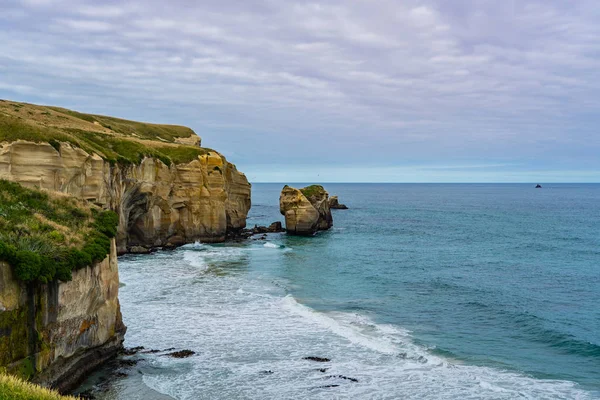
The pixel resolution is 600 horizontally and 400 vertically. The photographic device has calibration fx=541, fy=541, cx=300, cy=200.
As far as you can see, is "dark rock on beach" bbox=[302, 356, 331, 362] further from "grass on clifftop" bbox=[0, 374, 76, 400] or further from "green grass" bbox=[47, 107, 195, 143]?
"green grass" bbox=[47, 107, 195, 143]

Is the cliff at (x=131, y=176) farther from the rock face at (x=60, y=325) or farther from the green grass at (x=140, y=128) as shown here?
the rock face at (x=60, y=325)

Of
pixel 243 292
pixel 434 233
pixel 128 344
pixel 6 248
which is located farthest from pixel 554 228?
pixel 6 248

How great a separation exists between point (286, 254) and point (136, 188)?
1681 centimetres

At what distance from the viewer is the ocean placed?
841 inches

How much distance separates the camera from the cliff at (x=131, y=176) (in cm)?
4200

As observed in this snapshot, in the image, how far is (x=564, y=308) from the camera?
3347 centimetres

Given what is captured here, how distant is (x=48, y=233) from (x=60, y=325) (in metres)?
3.72

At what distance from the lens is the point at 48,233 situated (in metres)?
20.3

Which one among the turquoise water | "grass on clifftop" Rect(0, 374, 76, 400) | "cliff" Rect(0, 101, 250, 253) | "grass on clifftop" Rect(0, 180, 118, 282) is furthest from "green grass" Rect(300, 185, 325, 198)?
"grass on clifftop" Rect(0, 374, 76, 400)

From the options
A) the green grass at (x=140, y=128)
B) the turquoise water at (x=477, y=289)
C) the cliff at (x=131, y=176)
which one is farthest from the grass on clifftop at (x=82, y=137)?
the turquoise water at (x=477, y=289)

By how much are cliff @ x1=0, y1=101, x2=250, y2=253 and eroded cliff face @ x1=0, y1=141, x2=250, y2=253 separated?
0.25 ft

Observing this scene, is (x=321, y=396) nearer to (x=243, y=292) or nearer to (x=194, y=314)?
(x=194, y=314)

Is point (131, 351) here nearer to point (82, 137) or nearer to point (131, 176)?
point (131, 176)

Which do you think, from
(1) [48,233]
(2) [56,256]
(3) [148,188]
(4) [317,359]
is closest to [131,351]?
(1) [48,233]
